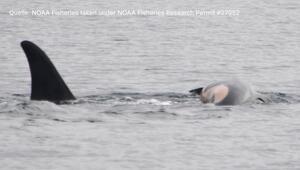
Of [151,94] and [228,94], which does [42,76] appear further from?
[228,94]

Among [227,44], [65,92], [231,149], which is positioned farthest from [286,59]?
[231,149]

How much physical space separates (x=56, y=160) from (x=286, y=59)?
1501cm

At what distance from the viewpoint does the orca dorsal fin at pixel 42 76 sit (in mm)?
20281

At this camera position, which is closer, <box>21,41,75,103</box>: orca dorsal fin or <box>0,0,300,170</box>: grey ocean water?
<box>0,0,300,170</box>: grey ocean water

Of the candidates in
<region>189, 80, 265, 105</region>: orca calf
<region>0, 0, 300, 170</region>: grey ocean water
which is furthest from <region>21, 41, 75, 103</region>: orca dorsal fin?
<region>189, 80, 265, 105</region>: orca calf

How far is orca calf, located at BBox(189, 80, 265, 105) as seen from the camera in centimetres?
2134

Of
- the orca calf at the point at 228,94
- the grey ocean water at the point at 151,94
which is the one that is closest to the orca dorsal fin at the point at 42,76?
the grey ocean water at the point at 151,94

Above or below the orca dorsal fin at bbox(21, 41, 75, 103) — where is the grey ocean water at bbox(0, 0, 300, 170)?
below

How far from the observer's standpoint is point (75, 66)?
28.5 metres

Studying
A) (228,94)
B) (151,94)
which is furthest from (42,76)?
(228,94)

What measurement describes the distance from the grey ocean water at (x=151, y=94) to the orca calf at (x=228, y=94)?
0.31 m

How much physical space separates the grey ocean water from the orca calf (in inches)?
12.3

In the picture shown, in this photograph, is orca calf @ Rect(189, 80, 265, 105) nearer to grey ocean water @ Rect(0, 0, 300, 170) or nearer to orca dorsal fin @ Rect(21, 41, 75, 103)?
grey ocean water @ Rect(0, 0, 300, 170)

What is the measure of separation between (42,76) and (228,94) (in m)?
3.68
